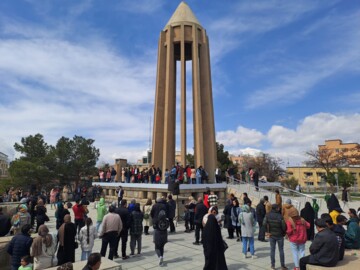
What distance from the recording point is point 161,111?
23.8 metres

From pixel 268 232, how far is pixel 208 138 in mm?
16587

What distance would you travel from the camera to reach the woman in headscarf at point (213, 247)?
17.3 ft

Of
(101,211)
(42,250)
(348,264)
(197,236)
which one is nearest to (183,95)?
(101,211)

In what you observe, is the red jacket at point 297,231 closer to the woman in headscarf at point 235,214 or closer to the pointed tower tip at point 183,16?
the woman in headscarf at point 235,214

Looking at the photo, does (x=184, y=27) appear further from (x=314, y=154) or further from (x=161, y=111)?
(x=314, y=154)

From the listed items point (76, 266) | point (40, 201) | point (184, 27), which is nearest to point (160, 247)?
point (76, 266)

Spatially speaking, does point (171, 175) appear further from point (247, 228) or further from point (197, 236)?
point (247, 228)

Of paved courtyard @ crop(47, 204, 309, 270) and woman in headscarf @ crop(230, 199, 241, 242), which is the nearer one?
paved courtyard @ crop(47, 204, 309, 270)

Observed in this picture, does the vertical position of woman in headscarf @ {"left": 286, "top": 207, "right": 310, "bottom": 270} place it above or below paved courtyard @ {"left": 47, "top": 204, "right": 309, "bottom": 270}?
above

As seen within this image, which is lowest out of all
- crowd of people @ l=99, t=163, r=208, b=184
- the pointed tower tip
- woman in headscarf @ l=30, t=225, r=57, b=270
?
woman in headscarf @ l=30, t=225, r=57, b=270

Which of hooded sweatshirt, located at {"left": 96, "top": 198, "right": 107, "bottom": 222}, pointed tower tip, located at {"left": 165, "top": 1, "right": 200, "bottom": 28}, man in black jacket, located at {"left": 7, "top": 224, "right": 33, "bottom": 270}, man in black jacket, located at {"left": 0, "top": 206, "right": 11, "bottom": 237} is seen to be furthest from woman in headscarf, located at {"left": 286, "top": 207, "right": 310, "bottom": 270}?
pointed tower tip, located at {"left": 165, "top": 1, "right": 200, "bottom": 28}

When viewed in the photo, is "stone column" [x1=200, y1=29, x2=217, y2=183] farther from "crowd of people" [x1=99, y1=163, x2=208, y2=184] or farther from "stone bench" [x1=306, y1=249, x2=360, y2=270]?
"stone bench" [x1=306, y1=249, x2=360, y2=270]

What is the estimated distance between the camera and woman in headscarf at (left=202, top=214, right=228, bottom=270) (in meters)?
5.26

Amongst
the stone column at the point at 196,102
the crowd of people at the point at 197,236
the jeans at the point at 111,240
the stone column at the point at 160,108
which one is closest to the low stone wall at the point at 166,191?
the stone column at the point at 160,108
